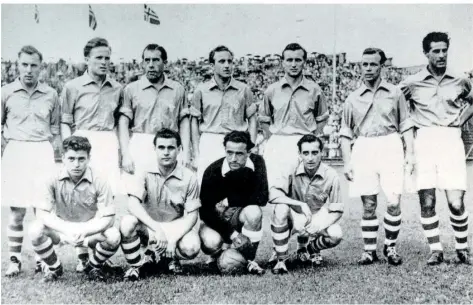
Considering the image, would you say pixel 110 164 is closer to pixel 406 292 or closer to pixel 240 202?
pixel 240 202

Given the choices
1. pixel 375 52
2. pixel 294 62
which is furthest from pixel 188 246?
pixel 375 52

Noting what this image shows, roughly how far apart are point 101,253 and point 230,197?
1.06 m

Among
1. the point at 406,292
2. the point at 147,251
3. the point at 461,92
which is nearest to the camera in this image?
the point at 406,292

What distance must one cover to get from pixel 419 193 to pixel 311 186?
0.92 meters

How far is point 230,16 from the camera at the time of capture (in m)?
4.63

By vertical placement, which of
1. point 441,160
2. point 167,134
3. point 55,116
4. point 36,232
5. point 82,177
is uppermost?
point 55,116

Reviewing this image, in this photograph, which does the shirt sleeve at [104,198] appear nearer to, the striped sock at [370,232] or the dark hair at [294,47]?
the dark hair at [294,47]

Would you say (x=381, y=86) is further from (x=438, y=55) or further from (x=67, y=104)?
(x=67, y=104)

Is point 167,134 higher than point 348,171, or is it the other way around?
point 167,134

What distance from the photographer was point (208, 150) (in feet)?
14.8

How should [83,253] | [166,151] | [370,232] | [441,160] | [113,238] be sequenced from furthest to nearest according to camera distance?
[441,160], [370,232], [83,253], [166,151], [113,238]

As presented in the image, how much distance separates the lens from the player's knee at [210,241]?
408 centimetres

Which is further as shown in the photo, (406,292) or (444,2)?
(444,2)

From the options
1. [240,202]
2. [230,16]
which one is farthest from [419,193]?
[230,16]
